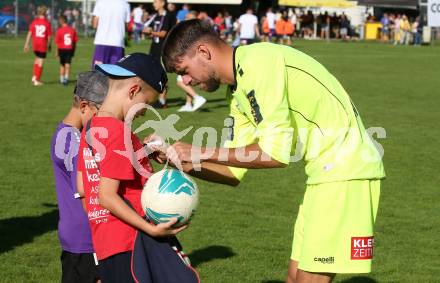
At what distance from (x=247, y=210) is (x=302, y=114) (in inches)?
193

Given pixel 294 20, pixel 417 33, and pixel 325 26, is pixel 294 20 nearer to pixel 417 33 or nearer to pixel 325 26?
pixel 325 26

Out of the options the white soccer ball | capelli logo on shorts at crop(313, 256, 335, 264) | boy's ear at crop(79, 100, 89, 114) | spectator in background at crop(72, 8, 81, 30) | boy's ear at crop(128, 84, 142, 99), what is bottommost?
spectator in background at crop(72, 8, 81, 30)

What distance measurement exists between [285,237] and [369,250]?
3.64 m

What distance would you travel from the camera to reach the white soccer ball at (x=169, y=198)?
4.25 metres

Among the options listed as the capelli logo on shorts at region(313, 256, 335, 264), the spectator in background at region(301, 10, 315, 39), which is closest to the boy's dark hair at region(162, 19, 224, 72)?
the capelli logo on shorts at region(313, 256, 335, 264)

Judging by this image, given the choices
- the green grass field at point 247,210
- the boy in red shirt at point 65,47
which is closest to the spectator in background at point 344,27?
the boy in red shirt at point 65,47

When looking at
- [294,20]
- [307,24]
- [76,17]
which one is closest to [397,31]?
[294,20]

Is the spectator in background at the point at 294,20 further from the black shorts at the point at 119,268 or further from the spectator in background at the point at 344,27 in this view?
the black shorts at the point at 119,268

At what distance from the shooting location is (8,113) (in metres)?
16.9

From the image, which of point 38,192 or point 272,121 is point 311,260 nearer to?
point 272,121

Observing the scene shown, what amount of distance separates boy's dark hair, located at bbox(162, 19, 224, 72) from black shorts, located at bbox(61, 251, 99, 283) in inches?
54.6

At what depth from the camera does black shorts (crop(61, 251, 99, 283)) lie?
5188mm

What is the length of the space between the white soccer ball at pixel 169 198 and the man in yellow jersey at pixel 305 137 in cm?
24

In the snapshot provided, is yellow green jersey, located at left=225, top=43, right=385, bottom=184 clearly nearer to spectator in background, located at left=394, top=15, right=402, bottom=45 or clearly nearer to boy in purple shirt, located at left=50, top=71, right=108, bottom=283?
boy in purple shirt, located at left=50, top=71, right=108, bottom=283
